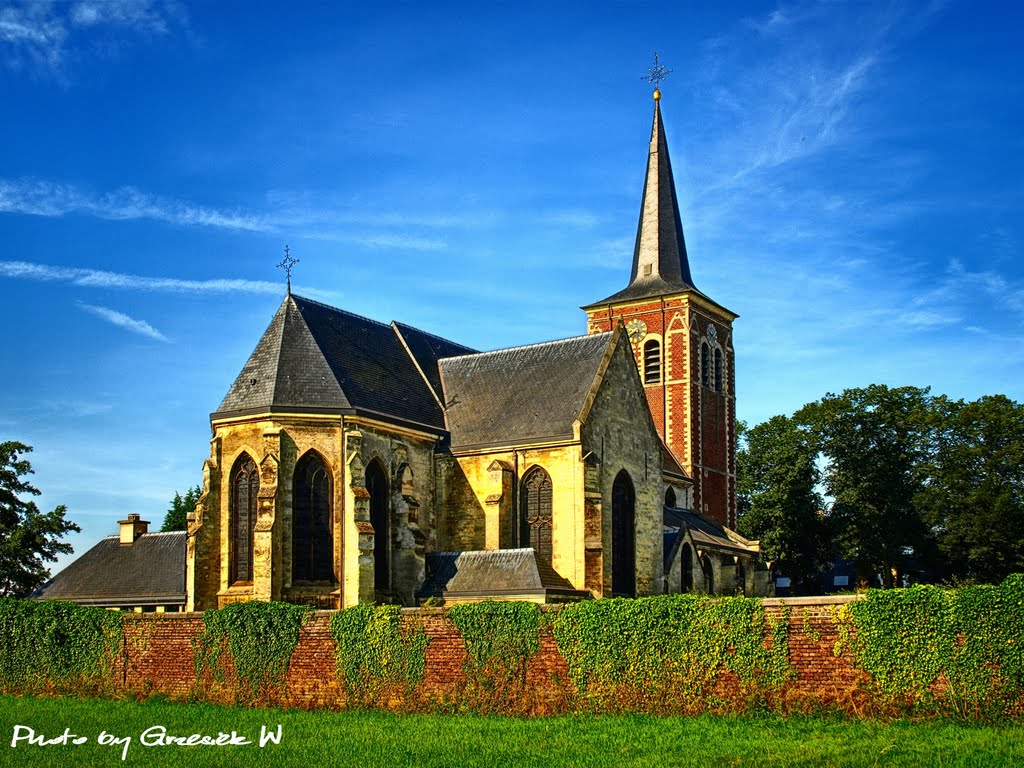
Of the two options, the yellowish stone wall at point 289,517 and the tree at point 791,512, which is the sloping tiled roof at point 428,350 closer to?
the yellowish stone wall at point 289,517

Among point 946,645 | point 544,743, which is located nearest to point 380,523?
point 544,743

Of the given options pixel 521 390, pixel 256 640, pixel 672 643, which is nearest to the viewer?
pixel 672 643

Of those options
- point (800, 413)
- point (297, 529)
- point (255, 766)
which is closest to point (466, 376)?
point (297, 529)

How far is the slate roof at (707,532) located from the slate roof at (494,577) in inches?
577

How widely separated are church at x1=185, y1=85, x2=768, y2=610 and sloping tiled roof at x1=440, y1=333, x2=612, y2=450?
0.19 feet

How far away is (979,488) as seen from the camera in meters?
62.4

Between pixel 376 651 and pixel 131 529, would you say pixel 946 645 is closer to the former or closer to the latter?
pixel 376 651

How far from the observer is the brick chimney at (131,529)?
153ft

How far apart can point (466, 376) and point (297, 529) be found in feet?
33.7

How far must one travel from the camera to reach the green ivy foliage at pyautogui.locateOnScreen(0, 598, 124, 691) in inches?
1214

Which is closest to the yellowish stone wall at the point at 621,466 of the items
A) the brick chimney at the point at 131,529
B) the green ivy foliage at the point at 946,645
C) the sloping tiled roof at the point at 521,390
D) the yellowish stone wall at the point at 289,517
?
the sloping tiled roof at the point at 521,390

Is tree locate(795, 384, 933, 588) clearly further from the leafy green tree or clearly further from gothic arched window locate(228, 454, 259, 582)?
gothic arched window locate(228, 454, 259, 582)

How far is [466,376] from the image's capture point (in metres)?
43.8

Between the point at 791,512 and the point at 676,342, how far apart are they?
41.6ft
